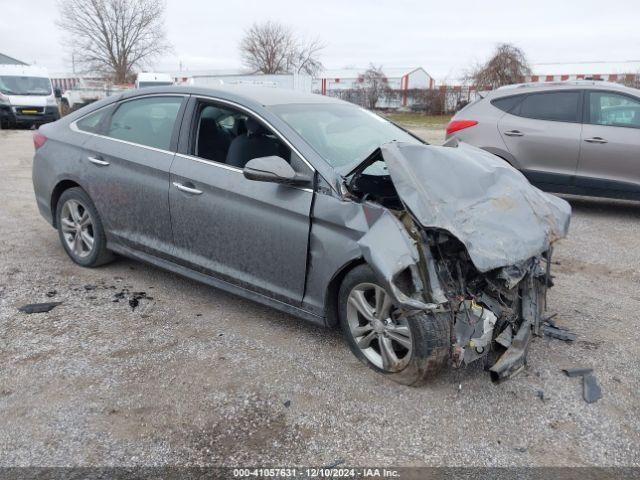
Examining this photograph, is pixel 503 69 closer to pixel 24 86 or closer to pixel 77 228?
pixel 24 86

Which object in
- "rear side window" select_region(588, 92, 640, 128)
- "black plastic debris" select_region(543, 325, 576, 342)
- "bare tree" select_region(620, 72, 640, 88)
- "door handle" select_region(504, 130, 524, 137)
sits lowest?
"black plastic debris" select_region(543, 325, 576, 342)

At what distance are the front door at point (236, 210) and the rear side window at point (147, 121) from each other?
0.25 metres

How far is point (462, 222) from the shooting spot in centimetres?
282

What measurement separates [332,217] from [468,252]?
832 mm

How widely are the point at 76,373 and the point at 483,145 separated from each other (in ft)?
19.5

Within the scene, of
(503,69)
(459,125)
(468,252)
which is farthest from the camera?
(503,69)

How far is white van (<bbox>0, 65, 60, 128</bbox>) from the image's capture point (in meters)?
20.2

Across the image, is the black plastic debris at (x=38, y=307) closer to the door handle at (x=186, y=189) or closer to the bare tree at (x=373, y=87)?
the door handle at (x=186, y=189)

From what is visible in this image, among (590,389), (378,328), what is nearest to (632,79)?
(590,389)

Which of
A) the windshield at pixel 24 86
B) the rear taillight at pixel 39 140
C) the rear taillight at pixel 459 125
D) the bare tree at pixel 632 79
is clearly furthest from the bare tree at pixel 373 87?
the rear taillight at pixel 39 140

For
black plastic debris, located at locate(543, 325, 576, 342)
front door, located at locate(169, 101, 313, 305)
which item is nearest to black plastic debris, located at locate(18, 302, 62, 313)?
front door, located at locate(169, 101, 313, 305)

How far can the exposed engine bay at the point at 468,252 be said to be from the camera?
278cm

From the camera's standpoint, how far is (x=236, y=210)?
355cm

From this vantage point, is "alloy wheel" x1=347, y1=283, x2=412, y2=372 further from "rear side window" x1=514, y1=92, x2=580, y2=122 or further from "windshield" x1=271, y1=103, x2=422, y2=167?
"rear side window" x1=514, y1=92, x2=580, y2=122
